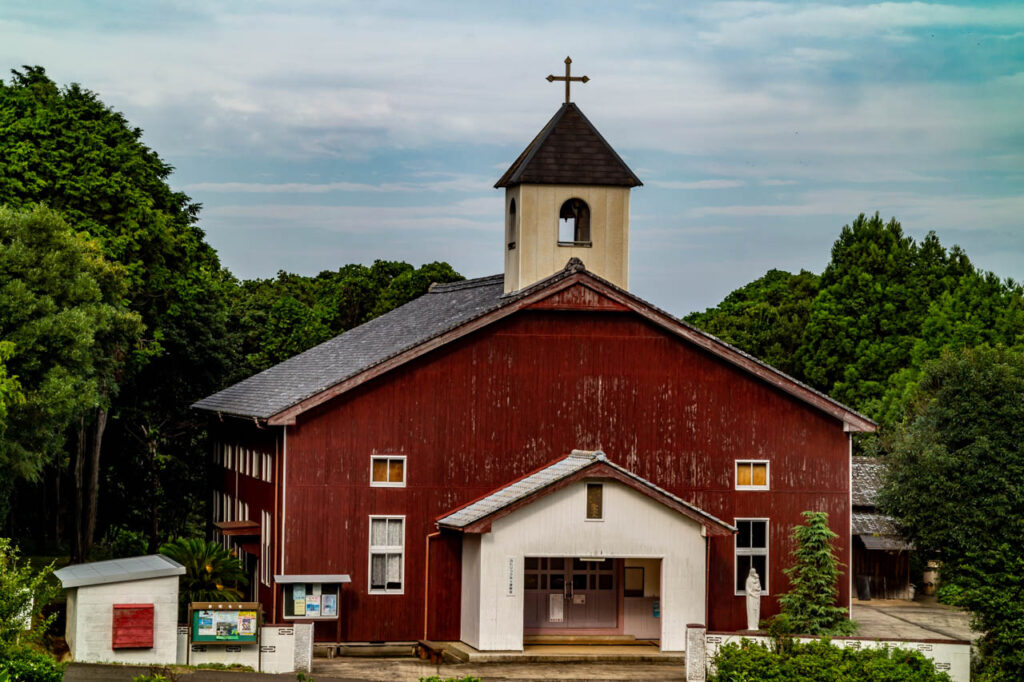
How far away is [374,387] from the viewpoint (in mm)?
34281

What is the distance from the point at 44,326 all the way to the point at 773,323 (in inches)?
2261

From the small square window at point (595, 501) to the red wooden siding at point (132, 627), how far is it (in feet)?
31.4

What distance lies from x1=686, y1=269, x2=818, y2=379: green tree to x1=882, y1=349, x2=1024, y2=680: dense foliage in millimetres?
35982

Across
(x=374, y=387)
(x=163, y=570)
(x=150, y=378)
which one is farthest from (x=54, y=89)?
(x=163, y=570)

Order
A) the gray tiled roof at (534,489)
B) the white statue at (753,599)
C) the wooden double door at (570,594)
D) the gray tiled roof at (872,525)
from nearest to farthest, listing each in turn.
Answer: the gray tiled roof at (534,489)
the white statue at (753,599)
the wooden double door at (570,594)
the gray tiled roof at (872,525)

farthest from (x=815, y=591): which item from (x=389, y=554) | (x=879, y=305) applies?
(x=879, y=305)

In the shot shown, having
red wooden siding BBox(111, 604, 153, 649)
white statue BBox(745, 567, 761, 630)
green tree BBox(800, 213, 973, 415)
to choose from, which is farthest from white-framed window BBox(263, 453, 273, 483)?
green tree BBox(800, 213, 973, 415)

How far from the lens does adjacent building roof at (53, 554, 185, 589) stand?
96.7 feet

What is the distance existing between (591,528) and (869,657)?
21.4ft

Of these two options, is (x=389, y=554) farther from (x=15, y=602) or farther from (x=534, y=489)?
(x=15, y=602)

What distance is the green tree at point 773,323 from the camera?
84375 millimetres

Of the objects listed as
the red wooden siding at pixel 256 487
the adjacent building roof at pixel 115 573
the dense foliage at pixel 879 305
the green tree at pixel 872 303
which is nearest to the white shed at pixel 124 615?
the adjacent building roof at pixel 115 573

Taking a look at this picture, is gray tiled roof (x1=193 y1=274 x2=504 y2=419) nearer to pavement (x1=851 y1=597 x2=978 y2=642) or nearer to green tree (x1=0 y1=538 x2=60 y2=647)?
green tree (x1=0 y1=538 x2=60 y2=647)

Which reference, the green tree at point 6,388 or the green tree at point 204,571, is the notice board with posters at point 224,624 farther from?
the green tree at point 6,388
